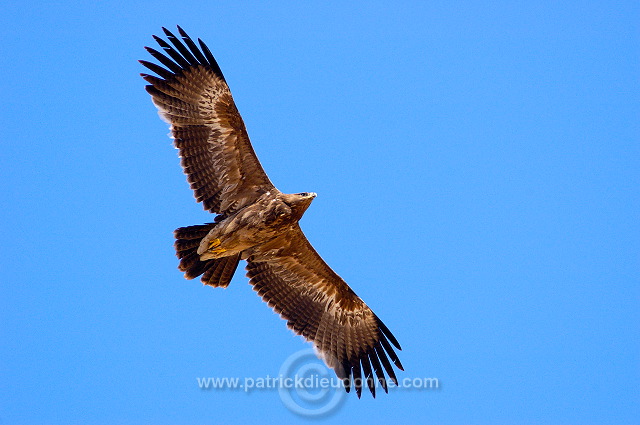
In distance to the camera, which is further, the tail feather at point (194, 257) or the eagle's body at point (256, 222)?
the tail feather at point (194, 257)

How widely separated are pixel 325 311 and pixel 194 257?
2.42 metres

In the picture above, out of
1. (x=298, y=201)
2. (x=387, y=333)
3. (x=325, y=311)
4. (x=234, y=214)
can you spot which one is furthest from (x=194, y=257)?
(x=387, y=333)

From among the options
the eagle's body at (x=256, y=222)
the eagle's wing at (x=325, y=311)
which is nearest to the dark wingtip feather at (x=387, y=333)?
the eagle's wing at (x=325, y=311)

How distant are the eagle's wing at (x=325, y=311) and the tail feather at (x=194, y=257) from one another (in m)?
0.72

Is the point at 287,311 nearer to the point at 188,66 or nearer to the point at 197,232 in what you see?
the point at 197,232

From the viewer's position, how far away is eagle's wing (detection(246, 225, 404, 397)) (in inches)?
535

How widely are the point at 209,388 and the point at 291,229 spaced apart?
110 inches

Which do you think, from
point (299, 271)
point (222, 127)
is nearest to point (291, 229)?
point (299, 271)

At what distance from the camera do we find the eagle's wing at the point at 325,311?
44.6ft

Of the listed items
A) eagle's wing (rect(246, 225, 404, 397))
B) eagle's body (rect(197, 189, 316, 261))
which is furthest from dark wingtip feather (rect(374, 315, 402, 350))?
eagle's body (rect(197, 189, 316, 261))

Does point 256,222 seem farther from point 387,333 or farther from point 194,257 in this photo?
point 387,333

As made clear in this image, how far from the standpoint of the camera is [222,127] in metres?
12.9

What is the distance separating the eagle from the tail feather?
15mm

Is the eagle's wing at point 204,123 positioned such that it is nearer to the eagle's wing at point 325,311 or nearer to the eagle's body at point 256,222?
the eagle's body at point 256,222
